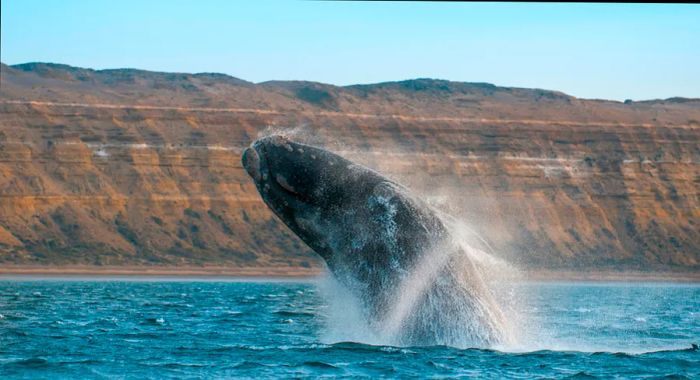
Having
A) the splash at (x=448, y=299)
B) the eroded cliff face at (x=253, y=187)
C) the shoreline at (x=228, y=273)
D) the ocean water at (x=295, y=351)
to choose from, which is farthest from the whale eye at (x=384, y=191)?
the eroded cliff face at (x=253, y=187)

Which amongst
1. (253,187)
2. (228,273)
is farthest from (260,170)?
(253,187)

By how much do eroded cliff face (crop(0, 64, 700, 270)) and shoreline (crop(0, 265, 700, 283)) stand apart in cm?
102

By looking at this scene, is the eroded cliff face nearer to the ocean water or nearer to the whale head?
the ocean water

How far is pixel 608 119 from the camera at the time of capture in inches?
4328

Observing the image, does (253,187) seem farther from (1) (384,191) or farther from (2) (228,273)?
(1) (384,191)


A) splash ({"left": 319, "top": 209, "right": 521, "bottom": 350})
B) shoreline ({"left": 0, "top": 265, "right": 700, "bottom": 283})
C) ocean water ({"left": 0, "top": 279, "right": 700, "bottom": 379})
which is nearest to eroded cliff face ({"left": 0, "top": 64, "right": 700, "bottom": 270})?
shoreline ({"left": 0, "top": 265, "right": 700, "bottom": 283})

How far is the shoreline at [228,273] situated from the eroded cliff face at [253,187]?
1.02 m

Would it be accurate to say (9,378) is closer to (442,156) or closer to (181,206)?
(181,206)

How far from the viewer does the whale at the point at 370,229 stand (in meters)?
15.2

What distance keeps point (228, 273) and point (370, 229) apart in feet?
195

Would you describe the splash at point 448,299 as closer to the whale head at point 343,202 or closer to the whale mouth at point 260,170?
the whale head at point 343,202

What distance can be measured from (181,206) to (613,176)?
3329cm

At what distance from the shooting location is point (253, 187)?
3396 inches

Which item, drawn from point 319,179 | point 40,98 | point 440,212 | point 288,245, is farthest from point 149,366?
point 40,98
